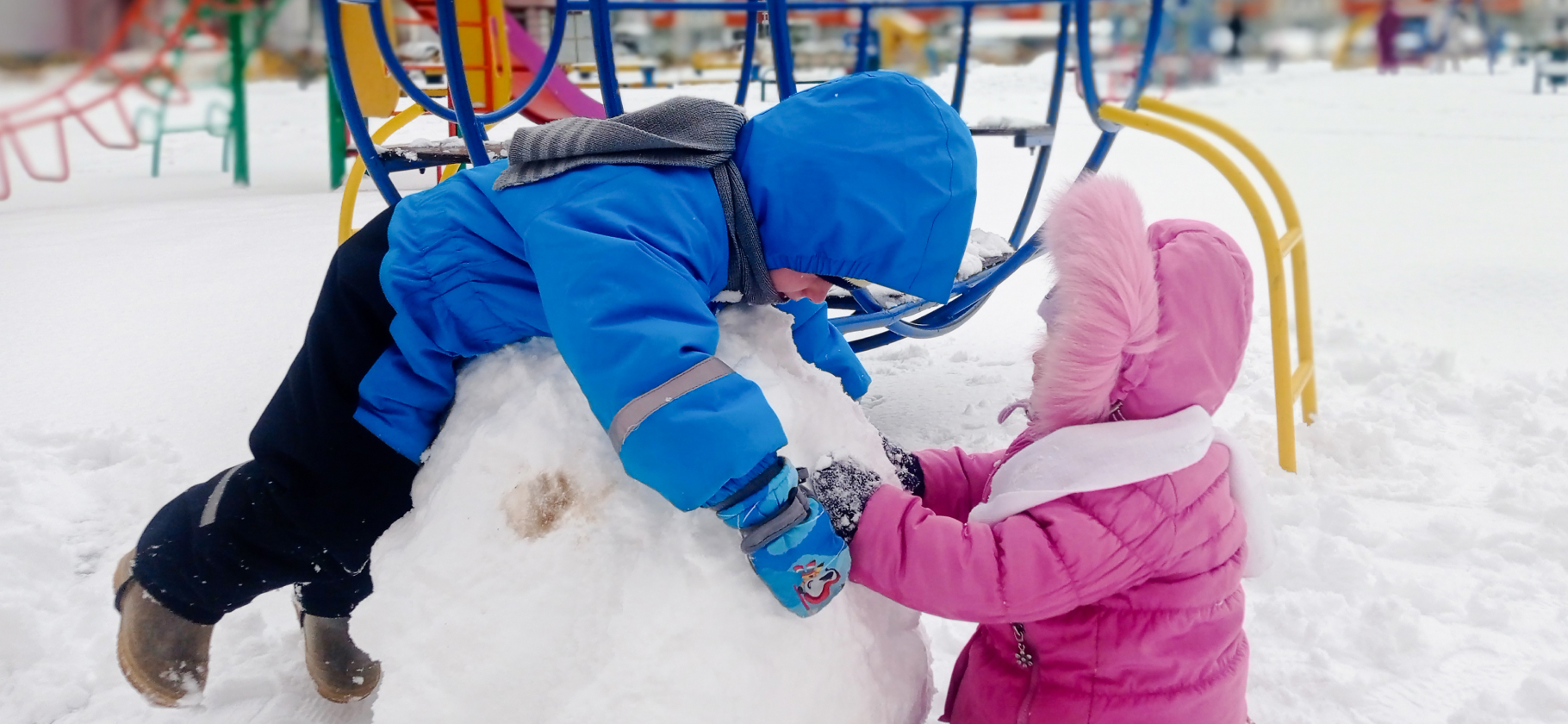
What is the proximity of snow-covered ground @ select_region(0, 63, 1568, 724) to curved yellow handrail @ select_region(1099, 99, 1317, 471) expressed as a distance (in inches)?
5.3

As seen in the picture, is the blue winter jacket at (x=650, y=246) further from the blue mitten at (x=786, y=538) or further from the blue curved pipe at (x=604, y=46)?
the blue curved pipe at (x=604, y=46)

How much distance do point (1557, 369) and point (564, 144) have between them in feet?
10.3

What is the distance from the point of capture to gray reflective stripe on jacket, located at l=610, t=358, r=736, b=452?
963 mm

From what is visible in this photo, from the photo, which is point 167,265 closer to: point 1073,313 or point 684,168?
point 684,168

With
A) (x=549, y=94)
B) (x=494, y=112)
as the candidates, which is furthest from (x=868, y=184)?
(x=549, y=94)

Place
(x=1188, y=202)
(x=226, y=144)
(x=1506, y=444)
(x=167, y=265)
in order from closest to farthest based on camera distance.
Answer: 1. (x=1506, y=444)
2. (x=167, y=265)
3. (x=1188, y=202)
4. (x=226, y=144)

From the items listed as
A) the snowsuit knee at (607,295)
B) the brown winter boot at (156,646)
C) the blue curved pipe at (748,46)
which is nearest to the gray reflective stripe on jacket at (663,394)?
the snowsuit knee at (607,295)

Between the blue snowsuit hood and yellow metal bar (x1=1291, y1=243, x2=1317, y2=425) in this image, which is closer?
the blue snowsuit hood

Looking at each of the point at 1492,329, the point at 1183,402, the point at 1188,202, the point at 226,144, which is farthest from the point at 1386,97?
the point at 1183,402

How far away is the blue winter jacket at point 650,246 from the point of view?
3.29 feet

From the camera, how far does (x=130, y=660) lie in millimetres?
1370

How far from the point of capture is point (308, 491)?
51.9 inches

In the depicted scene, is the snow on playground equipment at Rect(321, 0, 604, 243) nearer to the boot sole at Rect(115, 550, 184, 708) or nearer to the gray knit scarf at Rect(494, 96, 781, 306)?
the gray knit scarf at Rect(494, 96, 781, 306)

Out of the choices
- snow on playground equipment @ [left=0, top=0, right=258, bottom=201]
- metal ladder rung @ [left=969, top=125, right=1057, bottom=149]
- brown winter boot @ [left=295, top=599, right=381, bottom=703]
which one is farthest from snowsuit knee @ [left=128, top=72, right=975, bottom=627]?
snow on playground equipment @ [left=0, top=0, right=258, bottom=201]
